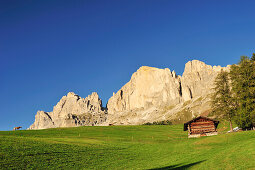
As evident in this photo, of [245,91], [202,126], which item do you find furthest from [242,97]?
[202,126]

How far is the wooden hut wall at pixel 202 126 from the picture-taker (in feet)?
177

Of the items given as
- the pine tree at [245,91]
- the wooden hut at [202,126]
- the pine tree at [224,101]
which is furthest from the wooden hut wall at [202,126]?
the pine tree at [245,91]

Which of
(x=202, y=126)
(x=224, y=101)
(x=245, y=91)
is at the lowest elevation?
(x=202, y=126)

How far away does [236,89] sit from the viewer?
4397 centimetres

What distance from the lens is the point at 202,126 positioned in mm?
53969

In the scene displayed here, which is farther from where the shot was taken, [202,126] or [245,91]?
[202,126]

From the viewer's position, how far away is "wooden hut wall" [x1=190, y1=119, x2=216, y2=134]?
53844mm

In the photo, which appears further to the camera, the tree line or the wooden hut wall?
the wooden hut wall

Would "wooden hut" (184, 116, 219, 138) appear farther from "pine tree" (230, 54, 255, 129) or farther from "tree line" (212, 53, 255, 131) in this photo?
"pine tree" (230, 54, 255, 129)

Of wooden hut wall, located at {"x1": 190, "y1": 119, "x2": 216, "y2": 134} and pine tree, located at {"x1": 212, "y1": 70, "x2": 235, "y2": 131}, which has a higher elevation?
pine tree, located at {"x1": 212, "y1": 70, "x2": 235, "y2": 131}

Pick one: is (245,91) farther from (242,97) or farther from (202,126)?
(202,126)

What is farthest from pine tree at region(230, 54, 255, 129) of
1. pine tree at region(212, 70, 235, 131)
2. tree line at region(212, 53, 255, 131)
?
pine tree at region(212, 70, 235, 131)

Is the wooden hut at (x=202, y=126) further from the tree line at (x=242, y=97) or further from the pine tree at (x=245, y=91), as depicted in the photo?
the pine tree at (x=245, y=91)

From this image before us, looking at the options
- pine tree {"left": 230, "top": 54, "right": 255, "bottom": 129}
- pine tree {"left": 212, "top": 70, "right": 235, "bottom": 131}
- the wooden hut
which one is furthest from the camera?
the wooden hut
